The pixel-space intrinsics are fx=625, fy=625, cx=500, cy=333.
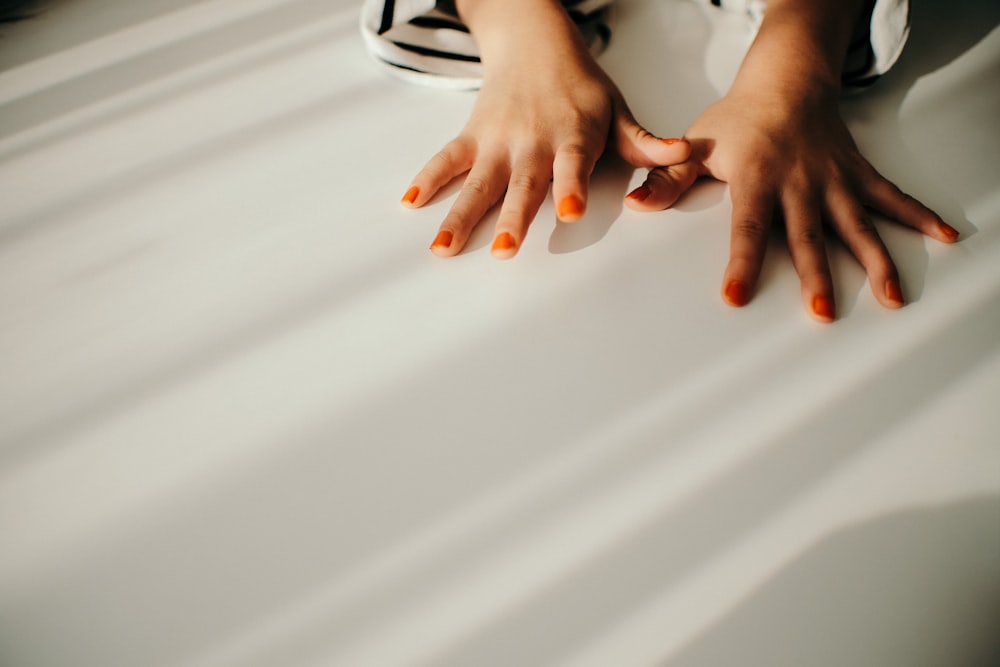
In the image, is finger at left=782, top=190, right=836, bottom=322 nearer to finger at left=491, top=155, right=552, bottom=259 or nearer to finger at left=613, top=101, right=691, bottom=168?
finger at left=613, top=101, right=691, bottom=168

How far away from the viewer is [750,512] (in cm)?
35

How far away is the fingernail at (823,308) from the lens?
1.39ft

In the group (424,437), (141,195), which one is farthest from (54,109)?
(424,437)

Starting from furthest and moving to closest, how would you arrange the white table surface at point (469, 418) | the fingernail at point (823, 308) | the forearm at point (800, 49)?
1. the forearm at point (800, 49)
2. the fingernail at point (823, 308)
3. the white table surface at point (469, 418)

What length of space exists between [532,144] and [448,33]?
0.23 meters

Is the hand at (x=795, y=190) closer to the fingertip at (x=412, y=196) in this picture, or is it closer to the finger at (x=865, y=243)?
the finger at (x=865, y=243)

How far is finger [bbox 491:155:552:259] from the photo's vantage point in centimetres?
48

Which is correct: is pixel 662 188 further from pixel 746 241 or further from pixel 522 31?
pixel 522 31

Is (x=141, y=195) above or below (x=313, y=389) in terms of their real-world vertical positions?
above

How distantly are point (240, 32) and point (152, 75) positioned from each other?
0.37ft

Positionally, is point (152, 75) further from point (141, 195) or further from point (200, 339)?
point (200, 339)

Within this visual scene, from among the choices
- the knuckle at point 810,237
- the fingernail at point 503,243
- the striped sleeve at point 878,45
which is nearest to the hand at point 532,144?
the fingernail at point 503,243

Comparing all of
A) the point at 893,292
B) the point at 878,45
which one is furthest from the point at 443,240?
the point at 878,45

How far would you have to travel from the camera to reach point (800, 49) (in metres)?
0.56
